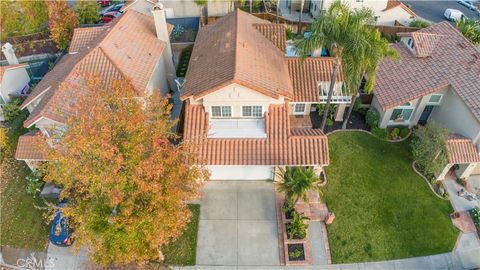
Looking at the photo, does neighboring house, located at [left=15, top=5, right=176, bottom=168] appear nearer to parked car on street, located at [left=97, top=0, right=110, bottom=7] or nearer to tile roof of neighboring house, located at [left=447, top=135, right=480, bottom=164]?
parked car on street, located at [left=97, top=0, right=110, bottom=7]

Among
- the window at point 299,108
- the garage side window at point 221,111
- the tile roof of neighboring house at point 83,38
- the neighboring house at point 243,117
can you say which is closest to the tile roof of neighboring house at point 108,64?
the tile roof of neighboring house at point 83,38

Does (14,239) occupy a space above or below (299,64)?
below

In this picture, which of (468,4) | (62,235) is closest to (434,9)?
(468,4)

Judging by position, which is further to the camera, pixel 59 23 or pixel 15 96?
Answer: pixel 59 23

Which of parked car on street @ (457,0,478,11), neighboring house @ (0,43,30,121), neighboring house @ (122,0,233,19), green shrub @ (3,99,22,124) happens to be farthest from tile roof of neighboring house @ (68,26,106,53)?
parked car on street @ (457,0,478,11)

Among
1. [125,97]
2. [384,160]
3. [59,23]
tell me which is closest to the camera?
[125,97]

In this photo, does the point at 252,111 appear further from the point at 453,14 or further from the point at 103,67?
the point at 453,14

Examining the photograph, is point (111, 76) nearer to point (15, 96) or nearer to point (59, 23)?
point (15, 96)

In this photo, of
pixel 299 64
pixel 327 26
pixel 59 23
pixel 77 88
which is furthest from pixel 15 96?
pixel 327 26
